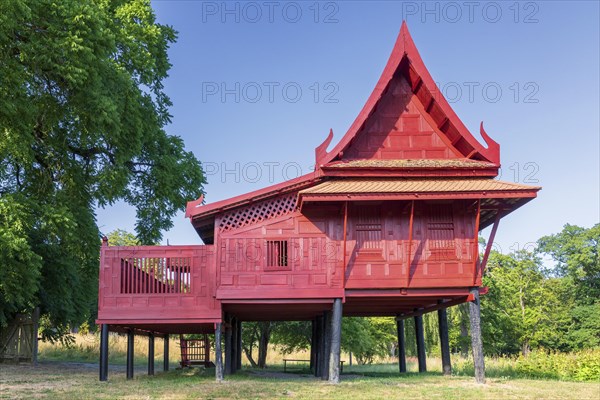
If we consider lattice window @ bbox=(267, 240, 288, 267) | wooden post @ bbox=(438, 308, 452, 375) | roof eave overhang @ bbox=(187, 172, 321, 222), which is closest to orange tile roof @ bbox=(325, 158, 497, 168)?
roof eave overhang @ bbox=(187, 172, 321, 222)

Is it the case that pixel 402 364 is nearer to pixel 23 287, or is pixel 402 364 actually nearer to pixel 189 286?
pixel 189 286

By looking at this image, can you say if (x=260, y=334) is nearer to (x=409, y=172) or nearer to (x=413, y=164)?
(x=409, y=172)

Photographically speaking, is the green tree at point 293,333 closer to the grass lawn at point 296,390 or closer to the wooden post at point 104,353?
the grass lawn at point 296,390

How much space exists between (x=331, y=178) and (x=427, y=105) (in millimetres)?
3616

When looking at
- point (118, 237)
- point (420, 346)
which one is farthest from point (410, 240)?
point (118, 237)

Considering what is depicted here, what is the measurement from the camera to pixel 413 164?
17.3 m

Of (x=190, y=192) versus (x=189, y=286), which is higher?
(x=190, y=192)

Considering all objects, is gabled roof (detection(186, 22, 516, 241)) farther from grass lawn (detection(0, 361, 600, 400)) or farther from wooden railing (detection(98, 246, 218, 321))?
grass lawn (detection(0, 361, 600, 400))

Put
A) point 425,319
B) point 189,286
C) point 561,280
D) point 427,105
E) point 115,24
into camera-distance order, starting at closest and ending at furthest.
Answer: point 189,286 < point 427,105 < point 115,24 < point 425,319 < point 561,280

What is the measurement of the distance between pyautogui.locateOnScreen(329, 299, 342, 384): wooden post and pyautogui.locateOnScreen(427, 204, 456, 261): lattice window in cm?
292

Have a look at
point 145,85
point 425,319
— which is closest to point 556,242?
Result: point 425,319

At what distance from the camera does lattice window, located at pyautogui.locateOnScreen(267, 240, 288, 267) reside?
16.8m

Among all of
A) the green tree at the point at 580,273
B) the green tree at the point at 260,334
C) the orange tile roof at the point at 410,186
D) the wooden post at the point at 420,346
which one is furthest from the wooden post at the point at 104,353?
the green tree at the point at 580,273

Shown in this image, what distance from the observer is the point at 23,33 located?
18.2 m
